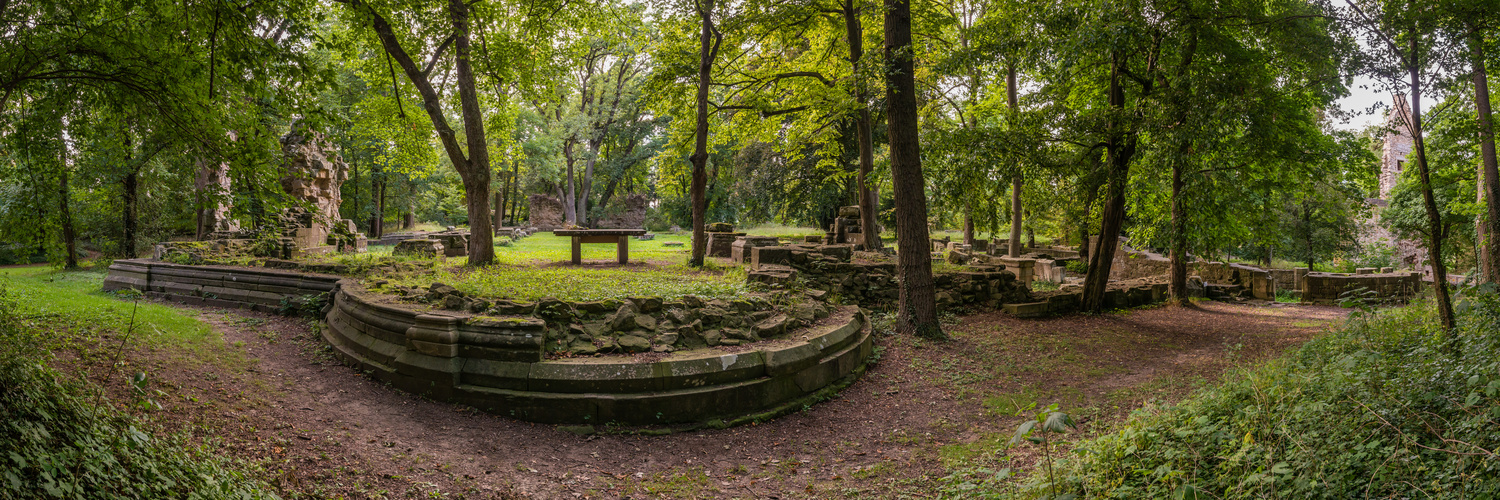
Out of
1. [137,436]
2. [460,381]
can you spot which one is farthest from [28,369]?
[460,381]

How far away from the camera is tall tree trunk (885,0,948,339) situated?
364 inches

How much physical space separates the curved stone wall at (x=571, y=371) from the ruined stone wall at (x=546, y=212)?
31.5 meters

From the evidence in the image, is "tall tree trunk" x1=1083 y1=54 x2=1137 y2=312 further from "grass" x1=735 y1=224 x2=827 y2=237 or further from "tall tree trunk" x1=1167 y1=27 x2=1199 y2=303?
"grass" x1=735 y1=224 x2=827 y2=237

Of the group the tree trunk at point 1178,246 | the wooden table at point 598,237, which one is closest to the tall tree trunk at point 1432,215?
the tree trunk at point 1178,246

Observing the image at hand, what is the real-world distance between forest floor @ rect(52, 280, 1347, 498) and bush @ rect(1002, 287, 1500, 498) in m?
0.69

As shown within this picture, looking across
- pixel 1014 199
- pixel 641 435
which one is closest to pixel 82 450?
pixel 641 435

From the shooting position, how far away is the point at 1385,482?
2812mm

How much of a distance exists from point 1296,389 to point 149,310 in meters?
13.5

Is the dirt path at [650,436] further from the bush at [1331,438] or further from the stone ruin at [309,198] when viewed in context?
the stone ruin at [309,198]

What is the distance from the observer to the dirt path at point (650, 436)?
15.2 feet

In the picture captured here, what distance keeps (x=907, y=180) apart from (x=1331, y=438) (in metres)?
6.51

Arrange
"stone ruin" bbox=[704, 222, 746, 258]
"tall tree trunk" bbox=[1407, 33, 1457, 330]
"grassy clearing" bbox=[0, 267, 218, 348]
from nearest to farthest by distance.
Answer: "tall tree trunk" bbox=[1407, 33, 1457, 330] → "grassy clearing" bbox=[0, 267, 218, 348] → "stone ruin" bbox=[704, 222, 746, 258]

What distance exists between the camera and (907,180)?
30.8ft

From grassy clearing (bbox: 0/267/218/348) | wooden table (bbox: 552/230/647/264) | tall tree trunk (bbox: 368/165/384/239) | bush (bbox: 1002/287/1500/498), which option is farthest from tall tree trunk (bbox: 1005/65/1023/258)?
tall tree trunk (bbox: 368/165/384/239)
